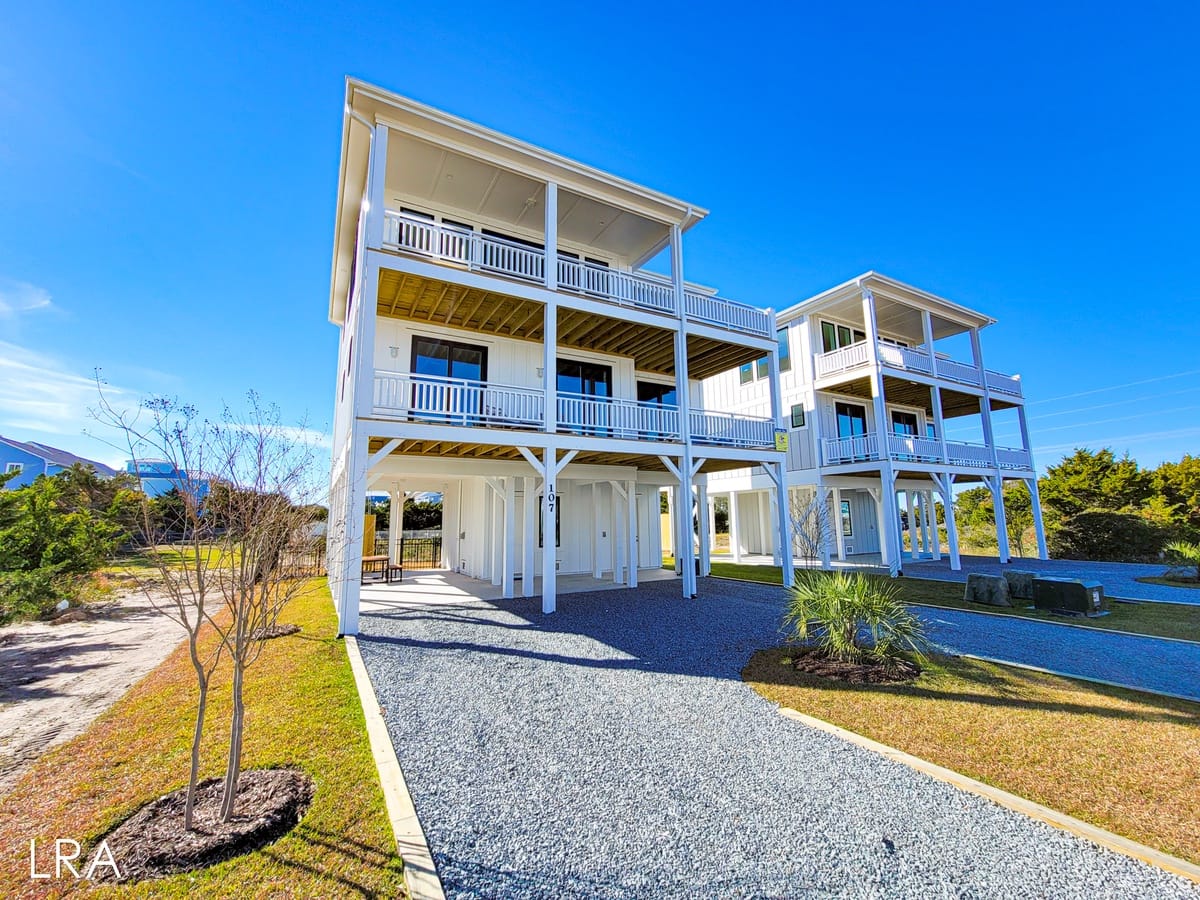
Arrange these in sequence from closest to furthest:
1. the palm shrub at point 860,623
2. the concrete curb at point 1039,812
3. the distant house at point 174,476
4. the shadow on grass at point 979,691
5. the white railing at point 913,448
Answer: the concrete curb at point 1039,812 < the distant house at point 174,476 < the shadow on grass at point 979,691 < the palm shrub at point 860,623 < the white railing at point 913,448

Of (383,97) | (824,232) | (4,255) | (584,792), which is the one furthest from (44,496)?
(824,232)

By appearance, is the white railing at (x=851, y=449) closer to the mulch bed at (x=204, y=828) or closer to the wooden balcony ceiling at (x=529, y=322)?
the wooden balcony ceiling at (x=529, y=322)

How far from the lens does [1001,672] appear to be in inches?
251

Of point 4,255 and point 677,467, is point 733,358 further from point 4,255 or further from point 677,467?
point 4,255

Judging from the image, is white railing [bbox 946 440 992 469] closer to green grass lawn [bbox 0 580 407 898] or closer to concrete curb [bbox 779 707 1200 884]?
concrete curb [bbox 779 707 1200 884]

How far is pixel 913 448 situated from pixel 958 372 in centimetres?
529

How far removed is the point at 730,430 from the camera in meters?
13.7

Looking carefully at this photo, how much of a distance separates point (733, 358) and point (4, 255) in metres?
16.7

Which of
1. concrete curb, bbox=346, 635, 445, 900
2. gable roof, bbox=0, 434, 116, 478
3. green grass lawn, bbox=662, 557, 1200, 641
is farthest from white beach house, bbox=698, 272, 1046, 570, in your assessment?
gable roof, bbox=0, 434, 116, 478

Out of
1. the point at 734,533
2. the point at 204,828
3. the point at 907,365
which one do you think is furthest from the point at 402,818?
the point at 734,533

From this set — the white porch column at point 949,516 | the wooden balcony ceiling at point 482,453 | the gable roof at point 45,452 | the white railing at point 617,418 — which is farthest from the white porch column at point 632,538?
the gable roof at point 45,452

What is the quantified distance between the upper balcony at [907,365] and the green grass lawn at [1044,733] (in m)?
13.9

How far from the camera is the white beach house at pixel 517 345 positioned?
382 inches

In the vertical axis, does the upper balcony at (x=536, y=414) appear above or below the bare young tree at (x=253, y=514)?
above
